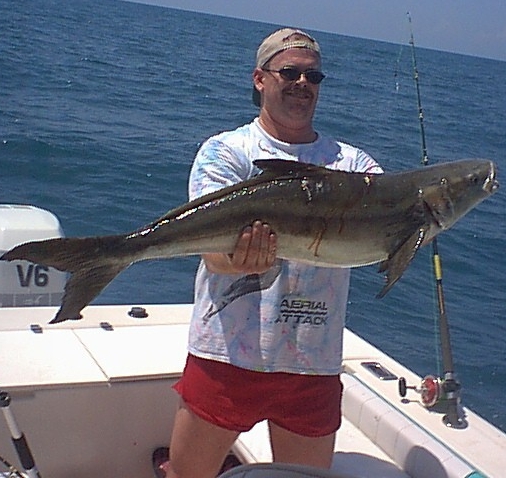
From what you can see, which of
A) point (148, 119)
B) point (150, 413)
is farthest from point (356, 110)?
point (150, 413)

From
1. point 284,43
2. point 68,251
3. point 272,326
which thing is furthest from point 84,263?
point 284,43

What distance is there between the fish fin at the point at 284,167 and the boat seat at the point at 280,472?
0.84 m

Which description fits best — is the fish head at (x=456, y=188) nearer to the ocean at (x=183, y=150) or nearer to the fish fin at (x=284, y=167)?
the fish fin at (x=284, y=167)

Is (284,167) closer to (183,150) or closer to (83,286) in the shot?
(83,286)

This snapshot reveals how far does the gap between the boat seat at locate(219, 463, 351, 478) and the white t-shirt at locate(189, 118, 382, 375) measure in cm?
80

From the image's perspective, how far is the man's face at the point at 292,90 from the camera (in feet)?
8.45

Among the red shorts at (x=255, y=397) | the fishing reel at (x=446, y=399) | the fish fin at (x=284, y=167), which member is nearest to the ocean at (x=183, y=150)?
the fishing reel at (x=446, y=399)

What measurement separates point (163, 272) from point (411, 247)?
21.5 feet

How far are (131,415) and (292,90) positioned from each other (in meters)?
1.70

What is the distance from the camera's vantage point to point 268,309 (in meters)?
2.62

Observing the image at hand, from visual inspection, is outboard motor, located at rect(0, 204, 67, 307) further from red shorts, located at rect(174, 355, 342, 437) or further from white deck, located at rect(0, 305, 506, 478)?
red shorts, located at rect(174, 355, 342, 437)

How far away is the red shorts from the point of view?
2.64m

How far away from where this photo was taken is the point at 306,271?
2.62m

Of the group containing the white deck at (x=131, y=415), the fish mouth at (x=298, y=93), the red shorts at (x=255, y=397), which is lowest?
the white deck at (x=131, y=415)
